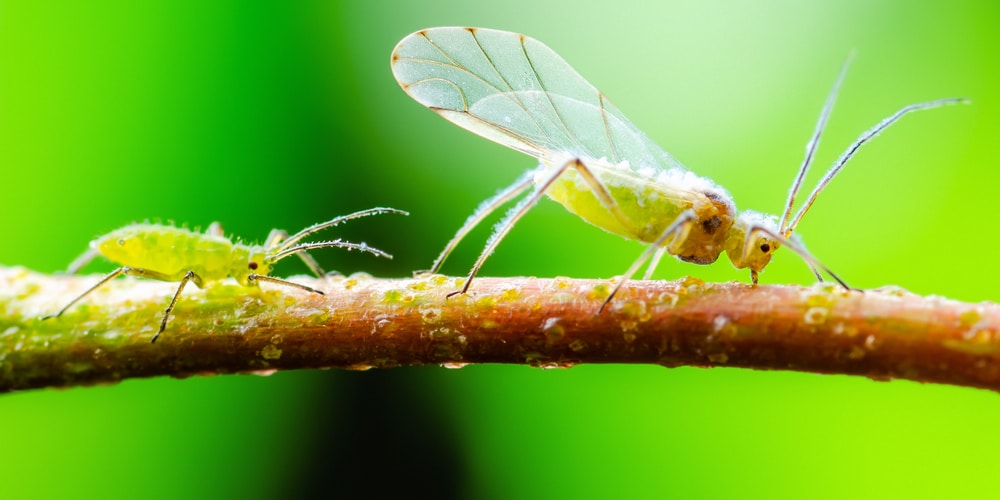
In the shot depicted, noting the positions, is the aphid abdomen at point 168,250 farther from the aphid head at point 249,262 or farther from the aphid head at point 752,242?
the aphid head at point 752,242

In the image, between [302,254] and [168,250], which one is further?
[302,254]

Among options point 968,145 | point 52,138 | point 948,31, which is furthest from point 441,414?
point 948,31

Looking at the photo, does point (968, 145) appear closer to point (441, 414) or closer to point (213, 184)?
point (441, 414)

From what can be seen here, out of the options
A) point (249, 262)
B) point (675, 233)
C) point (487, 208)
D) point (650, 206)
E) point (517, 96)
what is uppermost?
point (517, 96)

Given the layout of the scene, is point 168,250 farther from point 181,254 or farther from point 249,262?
point 249,262

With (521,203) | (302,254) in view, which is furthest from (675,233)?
(302,254)

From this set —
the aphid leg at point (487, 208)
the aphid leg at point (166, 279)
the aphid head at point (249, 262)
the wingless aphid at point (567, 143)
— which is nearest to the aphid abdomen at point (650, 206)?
the wingless aphid at point (567, 143)
